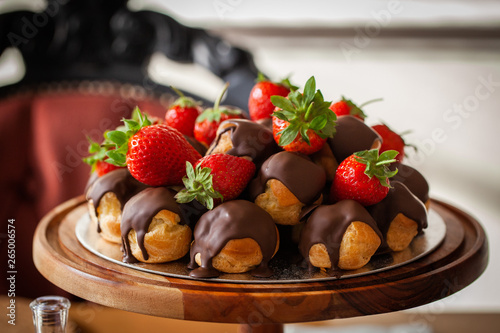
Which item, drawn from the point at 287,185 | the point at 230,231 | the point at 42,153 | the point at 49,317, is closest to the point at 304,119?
the point at 287,185

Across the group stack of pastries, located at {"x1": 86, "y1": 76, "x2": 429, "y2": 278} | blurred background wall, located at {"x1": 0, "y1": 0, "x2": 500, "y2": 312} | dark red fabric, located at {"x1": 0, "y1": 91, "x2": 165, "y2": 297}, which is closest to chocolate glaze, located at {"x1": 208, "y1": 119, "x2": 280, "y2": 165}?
stack of pastries, located at {"x1": 86, "y1": 76, "x2": 429, "y2": 278}

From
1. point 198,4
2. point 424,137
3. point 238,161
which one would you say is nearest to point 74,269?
point 238,161

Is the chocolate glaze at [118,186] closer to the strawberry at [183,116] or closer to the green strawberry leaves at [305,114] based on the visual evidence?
the strawberry at [183,116]

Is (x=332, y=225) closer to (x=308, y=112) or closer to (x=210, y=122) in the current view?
(x=308, y=112)

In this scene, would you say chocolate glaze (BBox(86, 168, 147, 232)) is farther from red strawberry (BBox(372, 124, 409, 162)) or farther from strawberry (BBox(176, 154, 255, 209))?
red strawberry (BBox(372, 124, 409, 162))

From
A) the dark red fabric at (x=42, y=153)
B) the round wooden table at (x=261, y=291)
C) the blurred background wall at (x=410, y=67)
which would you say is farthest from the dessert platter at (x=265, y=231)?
the blurred background wall at (x=410, y=67)

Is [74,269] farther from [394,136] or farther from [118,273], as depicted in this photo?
[394,136]
